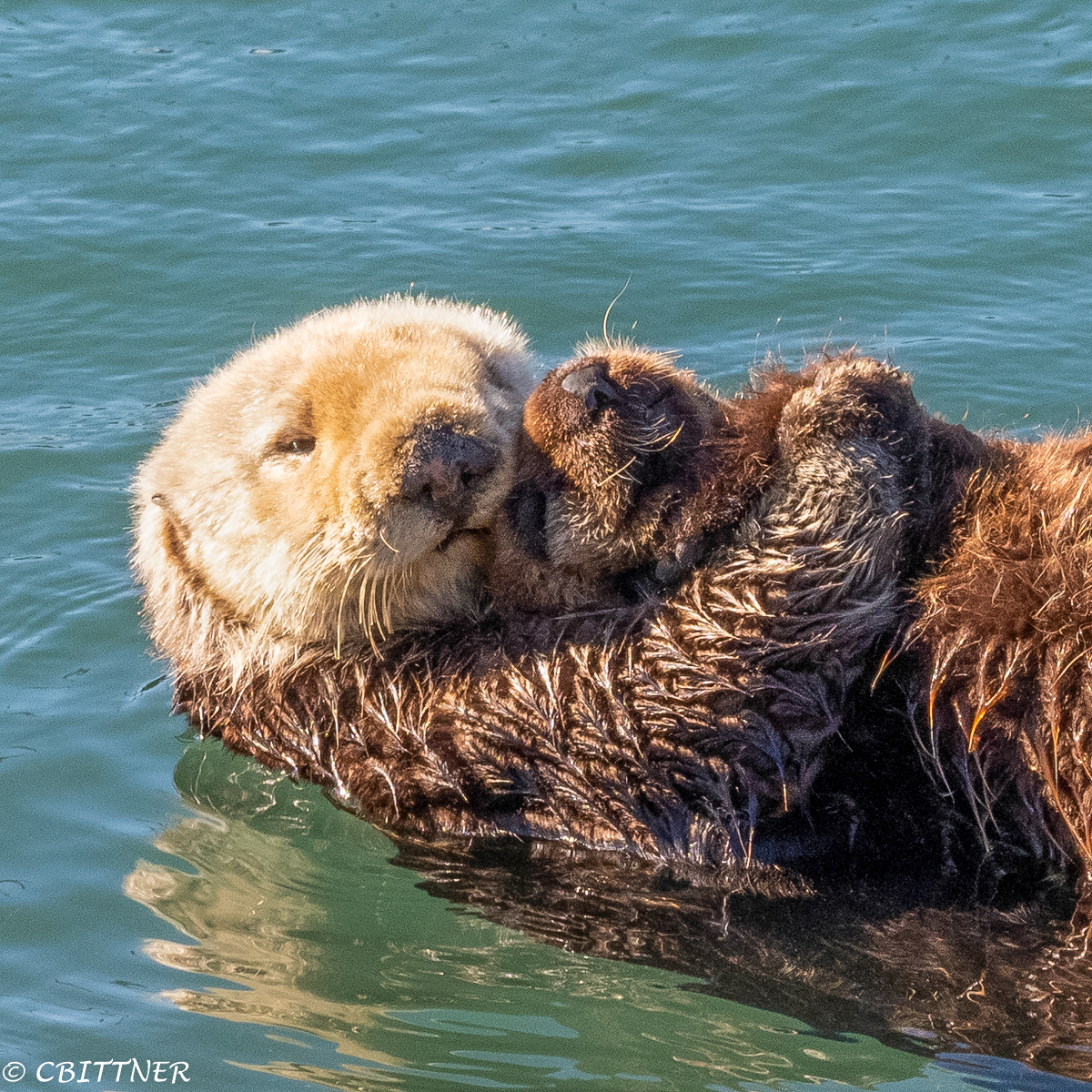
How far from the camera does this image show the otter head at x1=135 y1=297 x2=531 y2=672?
12.6 feet

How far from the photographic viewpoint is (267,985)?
158 inches

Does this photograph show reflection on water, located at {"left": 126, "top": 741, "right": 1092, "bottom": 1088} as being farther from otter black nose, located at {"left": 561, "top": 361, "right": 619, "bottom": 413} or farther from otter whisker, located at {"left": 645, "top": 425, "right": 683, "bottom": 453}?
otter black nose, located at {"left": 561, "top": 361, "right": 619, "bottom": 413}

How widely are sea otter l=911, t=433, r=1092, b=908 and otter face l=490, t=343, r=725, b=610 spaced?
0.75 metres

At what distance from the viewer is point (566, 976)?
3.96 meters

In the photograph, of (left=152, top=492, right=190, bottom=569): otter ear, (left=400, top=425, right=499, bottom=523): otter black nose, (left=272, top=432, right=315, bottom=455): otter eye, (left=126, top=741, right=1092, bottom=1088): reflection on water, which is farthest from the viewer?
(left=152, top=492, right=190, bottom=569): otter ear

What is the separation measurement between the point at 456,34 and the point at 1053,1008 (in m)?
8.47

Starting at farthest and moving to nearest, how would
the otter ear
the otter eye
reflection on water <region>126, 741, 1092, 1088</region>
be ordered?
the otter ear, the otter eye, reflection on water <region>126, 741, 1092, 1088</region>

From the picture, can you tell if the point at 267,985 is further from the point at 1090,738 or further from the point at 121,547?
the point at 121,547

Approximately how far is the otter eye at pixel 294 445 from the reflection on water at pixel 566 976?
4.20 feet

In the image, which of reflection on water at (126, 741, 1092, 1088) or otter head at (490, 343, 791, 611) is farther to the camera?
otter head at (490, 343, 791, 611)

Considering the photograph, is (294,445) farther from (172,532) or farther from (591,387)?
(591,387)

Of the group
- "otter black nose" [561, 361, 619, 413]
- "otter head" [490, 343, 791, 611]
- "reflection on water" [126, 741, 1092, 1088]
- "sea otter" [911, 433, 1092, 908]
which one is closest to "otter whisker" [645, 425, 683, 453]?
"otter head" [490, 343, 791, 611]

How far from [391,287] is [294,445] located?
13.2 ft

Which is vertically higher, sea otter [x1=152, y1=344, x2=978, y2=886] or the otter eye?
the otter eye
